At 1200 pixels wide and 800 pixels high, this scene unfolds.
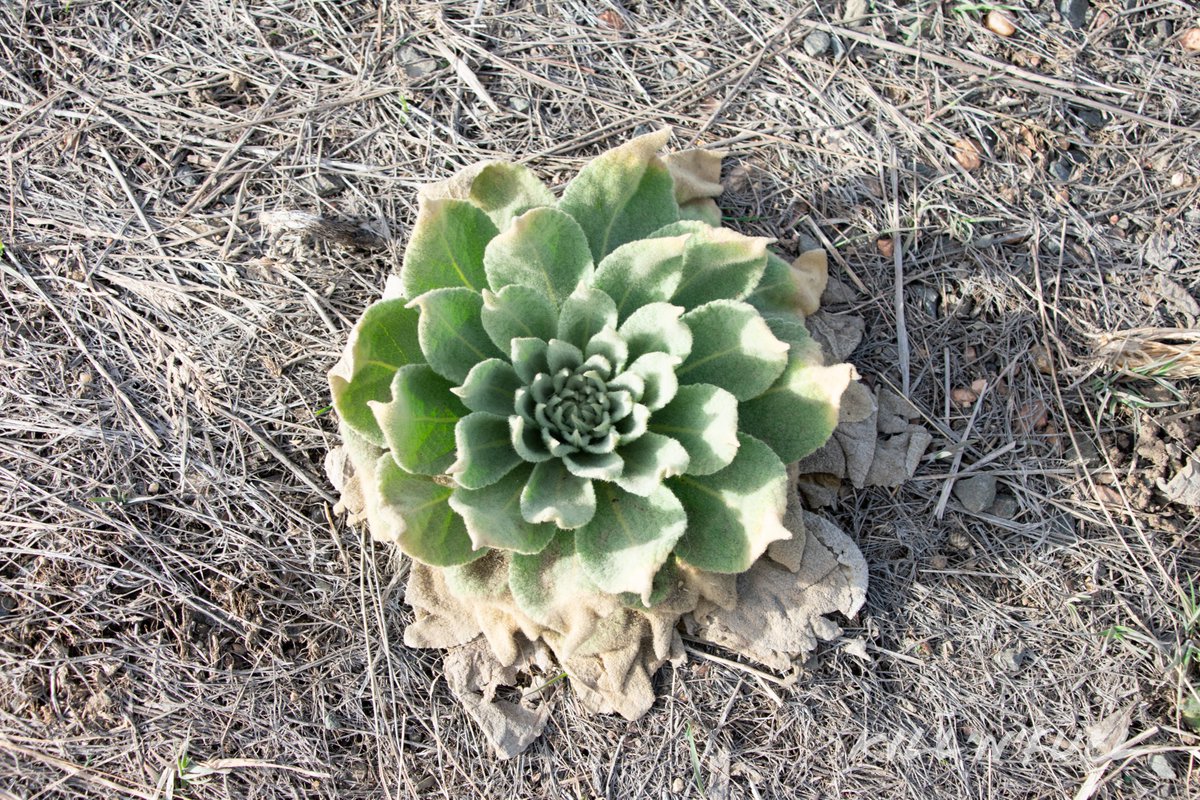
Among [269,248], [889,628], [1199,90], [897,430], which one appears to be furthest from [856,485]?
[269,248]

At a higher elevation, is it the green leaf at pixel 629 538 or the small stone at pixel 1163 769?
the green leaf at pixel 629 538

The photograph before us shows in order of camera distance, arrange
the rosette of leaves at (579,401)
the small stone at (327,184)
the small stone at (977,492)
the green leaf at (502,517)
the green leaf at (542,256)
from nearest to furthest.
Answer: the green leaf at (502,517) → the rosette of leaves at (579,401) → the green leaf at (542,256) → the small stone at (977,492) → the small stone at (327,184)

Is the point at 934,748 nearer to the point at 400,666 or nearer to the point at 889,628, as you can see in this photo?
the point at 889,628

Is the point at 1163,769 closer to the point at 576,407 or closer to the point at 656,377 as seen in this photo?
the point at 656,377

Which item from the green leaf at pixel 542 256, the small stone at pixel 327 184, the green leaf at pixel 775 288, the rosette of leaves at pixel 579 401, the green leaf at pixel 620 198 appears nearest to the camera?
the rosette of leaves at pixel 579 401

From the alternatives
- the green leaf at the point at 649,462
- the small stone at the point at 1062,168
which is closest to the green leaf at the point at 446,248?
the green leaf at the point at 649,462

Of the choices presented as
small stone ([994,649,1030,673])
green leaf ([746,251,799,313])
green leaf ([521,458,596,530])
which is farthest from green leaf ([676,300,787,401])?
small stone ([994,649,1030,673])

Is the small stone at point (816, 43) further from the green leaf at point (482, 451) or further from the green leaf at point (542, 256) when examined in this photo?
the green leaf at point (482, 451)
